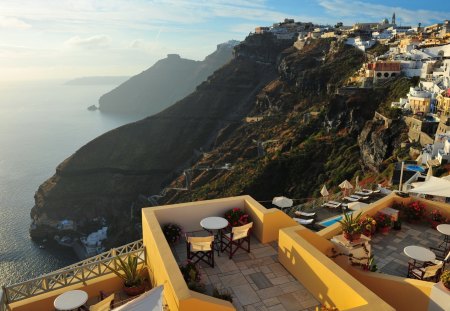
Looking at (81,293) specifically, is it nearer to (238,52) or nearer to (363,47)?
(363,47)

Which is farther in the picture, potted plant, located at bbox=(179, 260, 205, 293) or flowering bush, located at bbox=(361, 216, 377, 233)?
flowering bush, located at bbox=(361, 216, 377, 233)

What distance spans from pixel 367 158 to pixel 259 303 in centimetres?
4274

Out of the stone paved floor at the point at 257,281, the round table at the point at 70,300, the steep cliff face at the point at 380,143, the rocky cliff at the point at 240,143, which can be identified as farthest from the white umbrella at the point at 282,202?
the rocky cliff at the point at 240,143

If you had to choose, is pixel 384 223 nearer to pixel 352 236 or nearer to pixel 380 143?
pixel 352 236

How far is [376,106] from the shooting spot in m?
55.6

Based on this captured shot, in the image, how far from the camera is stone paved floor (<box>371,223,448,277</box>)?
328 inches

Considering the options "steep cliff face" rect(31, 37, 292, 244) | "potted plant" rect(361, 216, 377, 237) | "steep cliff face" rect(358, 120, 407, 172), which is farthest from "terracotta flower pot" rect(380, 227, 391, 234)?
"steep cliff face" rect(31, 37, 292, 244)

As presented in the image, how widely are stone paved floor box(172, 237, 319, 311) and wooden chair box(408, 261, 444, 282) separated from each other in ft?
8.96

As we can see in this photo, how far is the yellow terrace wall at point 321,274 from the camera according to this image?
17.2 ft

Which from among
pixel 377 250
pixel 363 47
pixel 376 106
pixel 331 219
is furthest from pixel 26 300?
pixel 363 47

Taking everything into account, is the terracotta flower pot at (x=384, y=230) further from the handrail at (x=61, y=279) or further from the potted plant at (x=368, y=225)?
the handrail at (x=61, y=279)

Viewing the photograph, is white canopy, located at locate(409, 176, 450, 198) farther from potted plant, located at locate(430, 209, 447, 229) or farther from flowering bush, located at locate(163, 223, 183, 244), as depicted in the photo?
flowering bush, located at locate(163, 223, 183, 244)

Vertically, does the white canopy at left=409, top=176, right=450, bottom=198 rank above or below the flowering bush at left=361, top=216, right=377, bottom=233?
above

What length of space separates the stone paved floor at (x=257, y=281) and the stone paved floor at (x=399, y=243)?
267 centimetres
